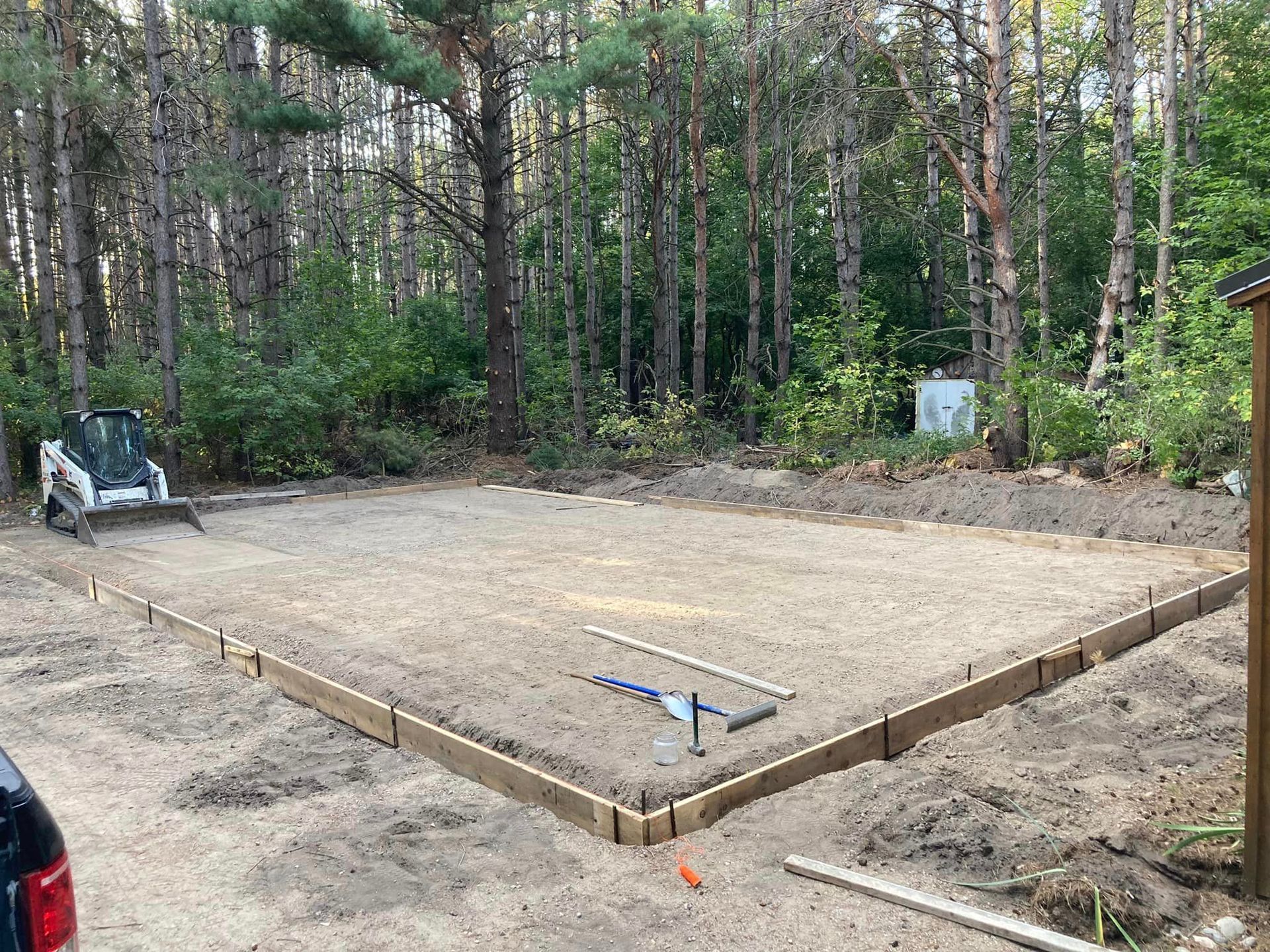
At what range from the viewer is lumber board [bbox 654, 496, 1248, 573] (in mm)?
7527

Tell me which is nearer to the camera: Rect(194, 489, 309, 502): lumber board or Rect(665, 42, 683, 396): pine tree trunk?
Rect(194, 489, 309, 502): lumber board

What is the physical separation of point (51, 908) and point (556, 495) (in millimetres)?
12082

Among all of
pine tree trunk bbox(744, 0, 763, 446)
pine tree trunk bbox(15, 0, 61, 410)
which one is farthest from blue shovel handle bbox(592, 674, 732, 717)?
pine tree trunk bbox(15, 0, 61, 410)

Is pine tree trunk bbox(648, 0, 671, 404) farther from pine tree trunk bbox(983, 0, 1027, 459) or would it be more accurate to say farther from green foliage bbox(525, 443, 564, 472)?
pine tree trunk bbox(983, 0, 1027, 459)

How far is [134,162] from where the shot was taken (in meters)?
24.2

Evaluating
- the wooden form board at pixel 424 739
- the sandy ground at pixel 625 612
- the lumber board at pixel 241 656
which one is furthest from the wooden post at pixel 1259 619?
the lumber board at pixel 241 656

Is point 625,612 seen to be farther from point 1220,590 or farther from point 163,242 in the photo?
point 163,242

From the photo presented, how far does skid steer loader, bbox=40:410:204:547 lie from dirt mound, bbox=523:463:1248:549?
5.76 metres

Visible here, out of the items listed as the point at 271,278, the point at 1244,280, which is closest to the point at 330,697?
the point at 1244,280

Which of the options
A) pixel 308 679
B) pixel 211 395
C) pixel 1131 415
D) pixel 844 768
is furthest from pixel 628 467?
pixel 844 768

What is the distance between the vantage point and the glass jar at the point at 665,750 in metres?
3.83

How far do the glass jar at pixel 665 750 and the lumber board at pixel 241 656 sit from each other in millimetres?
2795

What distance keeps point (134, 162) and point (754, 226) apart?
1739 cm

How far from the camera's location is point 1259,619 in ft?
9.10
